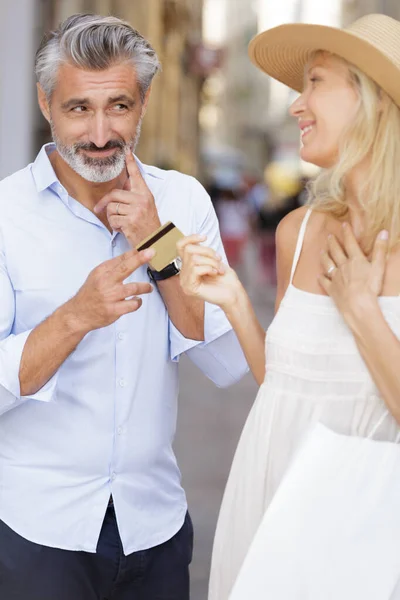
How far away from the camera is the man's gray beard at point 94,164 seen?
242 cm

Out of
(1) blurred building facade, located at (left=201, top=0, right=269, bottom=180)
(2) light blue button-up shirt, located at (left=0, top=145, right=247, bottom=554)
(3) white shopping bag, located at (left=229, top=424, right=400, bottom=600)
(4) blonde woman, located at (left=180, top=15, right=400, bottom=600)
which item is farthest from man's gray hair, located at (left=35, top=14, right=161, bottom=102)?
(1) blurred building facade, located at (left=201, top=0, right=269, bottom=180)

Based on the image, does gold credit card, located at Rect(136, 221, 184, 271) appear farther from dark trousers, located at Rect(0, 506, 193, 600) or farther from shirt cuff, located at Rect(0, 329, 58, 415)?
dark trousers, located at Rect(0, 506, 193, 600)

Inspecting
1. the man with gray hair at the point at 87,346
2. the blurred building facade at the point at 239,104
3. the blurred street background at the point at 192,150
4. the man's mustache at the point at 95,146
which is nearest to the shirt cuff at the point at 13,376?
the man with gray hair at the point at 87,346

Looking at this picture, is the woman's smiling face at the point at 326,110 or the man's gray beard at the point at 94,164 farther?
the man's gray beard at the point at 94,164

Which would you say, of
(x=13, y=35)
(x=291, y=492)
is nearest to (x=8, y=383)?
(x=291, y=492)

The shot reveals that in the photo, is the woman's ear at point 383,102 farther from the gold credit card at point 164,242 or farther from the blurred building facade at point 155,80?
the blurred building facade at point 155,80

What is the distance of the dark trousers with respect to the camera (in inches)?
95.4

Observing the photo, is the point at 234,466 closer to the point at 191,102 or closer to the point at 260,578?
the point at 260,578

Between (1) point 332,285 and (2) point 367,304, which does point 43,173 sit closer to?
(1) point 332,285

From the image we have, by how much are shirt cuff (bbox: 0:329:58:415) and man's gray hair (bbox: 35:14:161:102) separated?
623 mm

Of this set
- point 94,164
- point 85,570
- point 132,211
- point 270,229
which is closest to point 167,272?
point 132,211

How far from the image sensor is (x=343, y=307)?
2123 millimetres

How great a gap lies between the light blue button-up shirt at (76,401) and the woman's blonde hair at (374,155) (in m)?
0.58

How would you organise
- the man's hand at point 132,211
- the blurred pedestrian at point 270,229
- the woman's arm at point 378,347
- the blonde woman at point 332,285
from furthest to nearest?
the blurred pedestrian at point 270,229 → the man's hand at point 132,211 → the blonde woman at point 332,285 → the woman's arm at point 378,347
